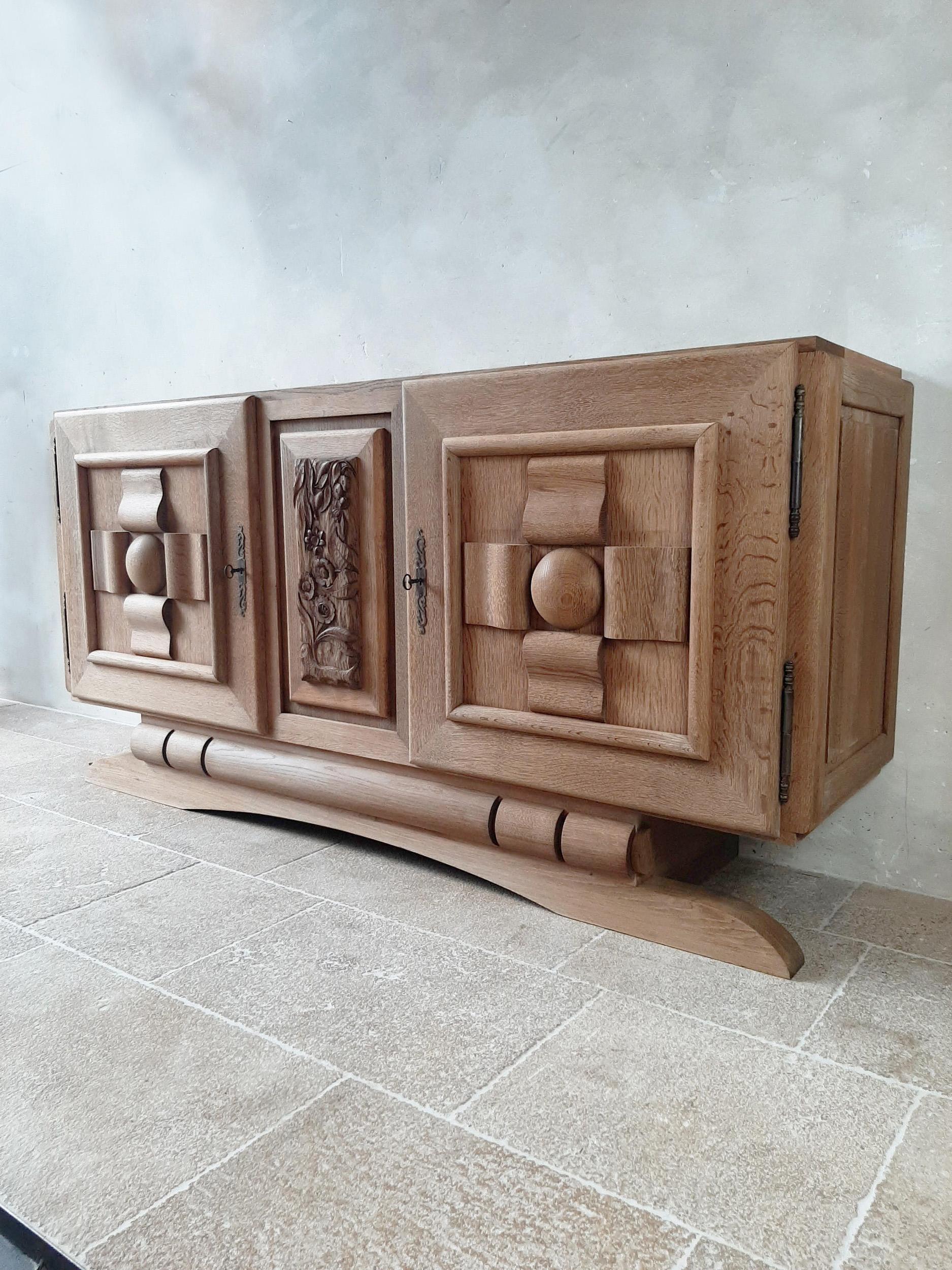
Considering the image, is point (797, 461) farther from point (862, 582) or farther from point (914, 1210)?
point (914, 1210)

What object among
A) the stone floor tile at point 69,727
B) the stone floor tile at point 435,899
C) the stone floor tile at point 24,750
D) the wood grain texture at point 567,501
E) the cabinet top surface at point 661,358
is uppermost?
the cabinet top surface at point 661,358

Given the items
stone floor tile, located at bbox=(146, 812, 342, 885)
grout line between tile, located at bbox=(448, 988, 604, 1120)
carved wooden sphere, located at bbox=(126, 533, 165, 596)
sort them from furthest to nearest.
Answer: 1. carved wooden sphere, located at bbox=(126, 533, 165, 596)
2. stone floor tile, located at bbox=(146, 812, 342, 885)
3. grout line between tile, located at bbox=(448, 988, 604, 1120)

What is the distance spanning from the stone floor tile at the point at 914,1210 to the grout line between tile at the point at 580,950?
1.64 feet

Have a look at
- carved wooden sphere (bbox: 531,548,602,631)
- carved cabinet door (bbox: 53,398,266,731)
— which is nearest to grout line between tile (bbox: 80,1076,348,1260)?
carved wooden sphere (bbox: 531,548,602,631)

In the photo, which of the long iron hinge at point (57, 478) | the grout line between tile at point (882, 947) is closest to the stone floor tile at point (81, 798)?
the long iron hinge at point (57, 478)

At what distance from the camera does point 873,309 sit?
5.65 feet

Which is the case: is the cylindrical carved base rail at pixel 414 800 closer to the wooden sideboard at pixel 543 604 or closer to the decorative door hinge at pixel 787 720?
the wooden sideboard at pixel 543 604

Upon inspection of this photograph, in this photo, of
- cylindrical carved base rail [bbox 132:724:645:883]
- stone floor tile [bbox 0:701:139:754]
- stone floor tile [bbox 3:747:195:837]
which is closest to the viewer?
cylindrical carved base rail [bbox 132:724:645:883]

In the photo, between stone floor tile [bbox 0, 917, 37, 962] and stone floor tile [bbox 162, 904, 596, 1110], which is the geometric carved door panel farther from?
stone floor tile [bbox 0, 917, 37, 962]

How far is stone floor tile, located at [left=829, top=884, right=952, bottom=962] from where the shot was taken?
5.14 feet

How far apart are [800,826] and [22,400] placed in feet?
9.11

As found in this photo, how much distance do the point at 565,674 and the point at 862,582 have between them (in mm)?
476

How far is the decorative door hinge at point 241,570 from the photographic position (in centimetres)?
193

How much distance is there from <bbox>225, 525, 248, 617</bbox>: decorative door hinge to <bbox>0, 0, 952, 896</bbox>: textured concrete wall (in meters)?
0.64
